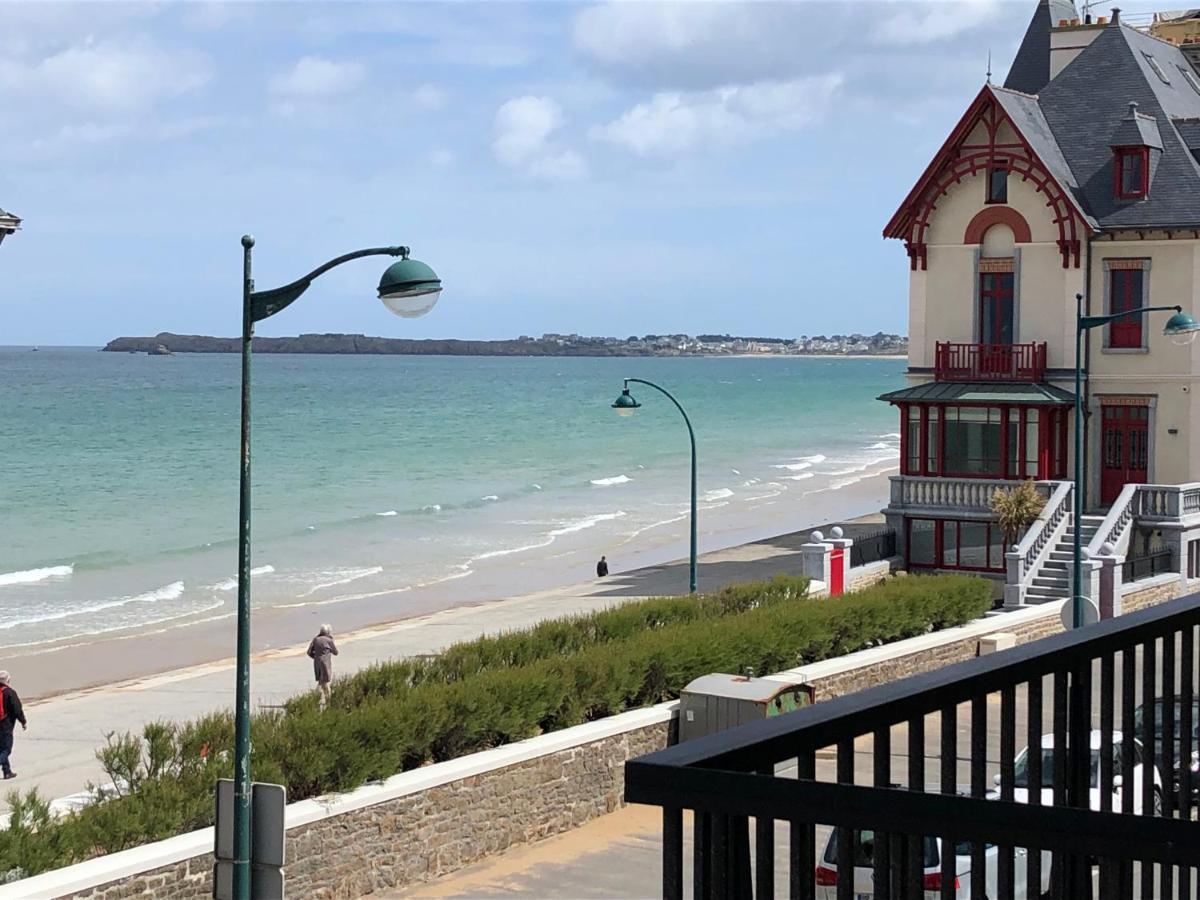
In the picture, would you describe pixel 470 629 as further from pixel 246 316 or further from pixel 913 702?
pixel 913 702

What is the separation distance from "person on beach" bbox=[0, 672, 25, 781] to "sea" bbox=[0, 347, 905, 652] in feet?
66.3

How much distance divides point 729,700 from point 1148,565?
18123 millimetres

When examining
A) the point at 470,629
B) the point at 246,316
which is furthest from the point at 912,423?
the point at 246,316

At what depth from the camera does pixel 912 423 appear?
40.6 metres

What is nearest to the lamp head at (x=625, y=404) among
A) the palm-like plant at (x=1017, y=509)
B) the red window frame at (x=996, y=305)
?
the palm-like plant at (x=1017, y=509)

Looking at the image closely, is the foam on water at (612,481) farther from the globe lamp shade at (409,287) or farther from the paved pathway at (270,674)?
the globe lamp shade at (409,287)

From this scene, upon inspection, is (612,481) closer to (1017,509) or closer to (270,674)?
(1017,509)

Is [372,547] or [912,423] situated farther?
[372,547]

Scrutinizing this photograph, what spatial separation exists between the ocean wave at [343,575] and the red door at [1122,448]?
25892 mm

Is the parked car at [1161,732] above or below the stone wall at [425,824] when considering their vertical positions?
above

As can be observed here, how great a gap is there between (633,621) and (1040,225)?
1705cm

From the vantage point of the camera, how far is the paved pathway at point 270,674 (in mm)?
28094

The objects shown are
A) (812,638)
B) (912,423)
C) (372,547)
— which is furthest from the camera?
(372,547)

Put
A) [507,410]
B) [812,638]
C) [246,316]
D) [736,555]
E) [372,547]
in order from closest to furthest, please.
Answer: [246,316] → [812,638] → [736,555] → [372,547] → [507,410]
